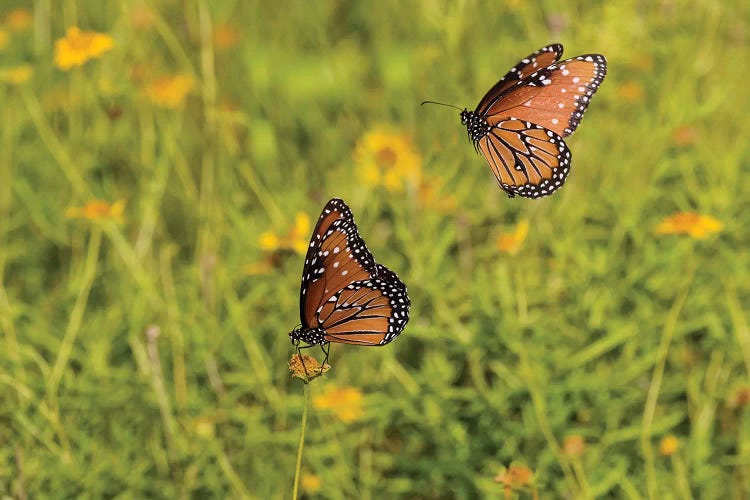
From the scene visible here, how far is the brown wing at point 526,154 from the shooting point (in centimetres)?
141

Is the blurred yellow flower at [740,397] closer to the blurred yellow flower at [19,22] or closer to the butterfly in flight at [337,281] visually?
the butterfly in flight at [337,281]

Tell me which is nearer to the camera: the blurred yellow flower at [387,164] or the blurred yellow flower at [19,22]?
the blurred yellow flower at [387,164]

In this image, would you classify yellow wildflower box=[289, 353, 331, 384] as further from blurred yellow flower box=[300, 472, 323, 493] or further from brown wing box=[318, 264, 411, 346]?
blurred yellow flower box=[300, 472, 323, 493]

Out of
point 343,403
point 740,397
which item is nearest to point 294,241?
point 343,403

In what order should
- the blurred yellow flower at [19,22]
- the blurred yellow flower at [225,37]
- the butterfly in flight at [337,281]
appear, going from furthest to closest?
the blurred yellow flower at [19,22]
the blurred yellow flower at [225,37]
the butterfly in flight at [337,281]

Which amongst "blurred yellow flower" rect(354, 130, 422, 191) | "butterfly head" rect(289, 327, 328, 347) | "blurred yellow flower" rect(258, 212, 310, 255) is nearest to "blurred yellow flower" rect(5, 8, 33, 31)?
"blurred yellow flower" rect(354, 130, 422, 191)

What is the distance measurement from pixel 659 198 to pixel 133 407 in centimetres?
132

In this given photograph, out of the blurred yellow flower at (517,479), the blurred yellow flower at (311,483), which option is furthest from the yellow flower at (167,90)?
the blurred yellow flower at (517,479)

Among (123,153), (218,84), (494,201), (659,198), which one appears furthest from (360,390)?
(218,84)

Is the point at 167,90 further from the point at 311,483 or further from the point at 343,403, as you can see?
the point at 311,483

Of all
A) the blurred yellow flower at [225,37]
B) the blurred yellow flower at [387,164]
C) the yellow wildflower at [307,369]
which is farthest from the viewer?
the blurred yellow flower at [225,37]

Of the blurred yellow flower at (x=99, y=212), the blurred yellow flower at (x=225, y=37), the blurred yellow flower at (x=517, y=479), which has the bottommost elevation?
the blurred yellow flower at (x=517, y=479)

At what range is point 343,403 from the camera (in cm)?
180

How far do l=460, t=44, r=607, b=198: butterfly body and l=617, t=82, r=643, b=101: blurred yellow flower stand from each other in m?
1.07
